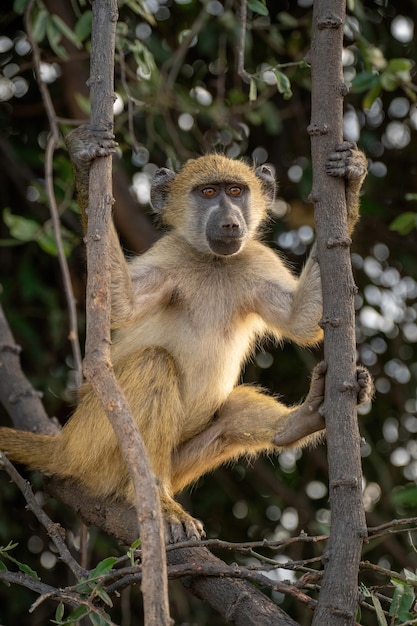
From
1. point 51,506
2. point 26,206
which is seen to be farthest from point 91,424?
point 26,206

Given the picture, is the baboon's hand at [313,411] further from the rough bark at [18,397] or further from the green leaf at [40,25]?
the green leaf at [40,25]

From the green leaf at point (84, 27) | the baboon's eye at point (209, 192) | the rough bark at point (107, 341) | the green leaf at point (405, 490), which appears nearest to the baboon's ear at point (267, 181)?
the baboon's eye at point (209, 192)

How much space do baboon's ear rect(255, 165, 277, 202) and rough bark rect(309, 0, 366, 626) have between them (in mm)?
1971

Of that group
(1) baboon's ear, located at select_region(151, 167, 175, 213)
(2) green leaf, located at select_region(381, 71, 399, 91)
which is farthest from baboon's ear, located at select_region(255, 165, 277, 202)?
(2) green leaf, located at select_region(381, 71, 399, 91)

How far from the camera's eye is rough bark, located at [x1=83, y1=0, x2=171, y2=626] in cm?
258

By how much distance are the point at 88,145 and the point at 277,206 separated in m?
3.87

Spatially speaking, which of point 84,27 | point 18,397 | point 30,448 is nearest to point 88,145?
point 30,448

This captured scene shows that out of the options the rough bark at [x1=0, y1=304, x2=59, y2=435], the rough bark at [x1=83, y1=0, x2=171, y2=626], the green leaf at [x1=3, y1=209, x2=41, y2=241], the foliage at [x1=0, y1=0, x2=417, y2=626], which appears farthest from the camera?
the foliage at [x1=0, y1=0, x2=417, y2=626]

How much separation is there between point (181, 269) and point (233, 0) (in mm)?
2751

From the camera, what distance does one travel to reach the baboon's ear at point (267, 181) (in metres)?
5.84

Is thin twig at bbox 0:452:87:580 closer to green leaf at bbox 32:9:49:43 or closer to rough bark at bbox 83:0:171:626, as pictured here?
rough bark at bbox 83:0:171:626

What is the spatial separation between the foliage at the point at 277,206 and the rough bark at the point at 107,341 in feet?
10.5

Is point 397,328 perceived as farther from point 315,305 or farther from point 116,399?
point 116,399

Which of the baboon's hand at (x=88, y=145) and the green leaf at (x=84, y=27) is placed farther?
the green leaf at (x=84, y=27)
